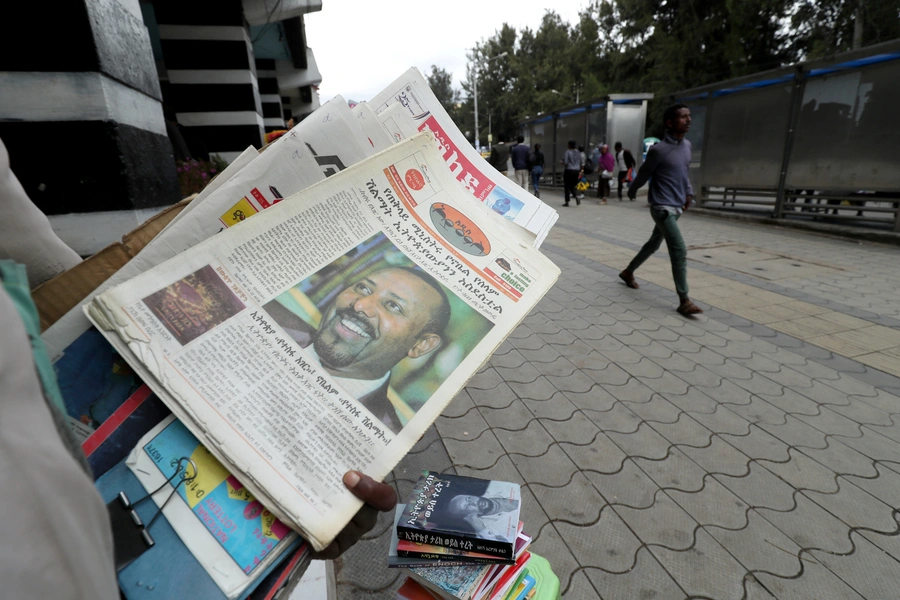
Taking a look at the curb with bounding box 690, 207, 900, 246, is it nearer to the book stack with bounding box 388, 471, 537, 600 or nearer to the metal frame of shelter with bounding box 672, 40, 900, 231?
the metal frame of shelter with bounding box 672, 40, 900, 231

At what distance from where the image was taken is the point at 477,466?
1959 mm

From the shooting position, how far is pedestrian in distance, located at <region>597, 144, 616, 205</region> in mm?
10828

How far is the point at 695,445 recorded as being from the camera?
81.4 inches

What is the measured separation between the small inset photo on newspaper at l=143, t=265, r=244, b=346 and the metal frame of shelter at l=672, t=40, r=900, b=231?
8.03 m

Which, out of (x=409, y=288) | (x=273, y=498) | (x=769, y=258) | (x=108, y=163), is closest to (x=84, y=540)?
(x=273, y=498)

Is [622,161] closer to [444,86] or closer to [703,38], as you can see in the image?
[703,38]

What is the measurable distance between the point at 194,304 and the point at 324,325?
0.68 ft

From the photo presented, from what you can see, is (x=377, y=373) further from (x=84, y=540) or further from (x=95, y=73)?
(x=95, y=73)

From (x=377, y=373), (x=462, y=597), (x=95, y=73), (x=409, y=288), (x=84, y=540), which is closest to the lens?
(x=84, y=540)

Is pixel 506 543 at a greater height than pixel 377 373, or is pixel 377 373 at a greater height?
pixel 377 373

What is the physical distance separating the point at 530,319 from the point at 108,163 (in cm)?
294

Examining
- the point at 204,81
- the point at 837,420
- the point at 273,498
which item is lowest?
the point at 837,420

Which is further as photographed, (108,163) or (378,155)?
(108,163)

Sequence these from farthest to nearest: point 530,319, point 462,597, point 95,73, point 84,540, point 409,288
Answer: point 530,319, point 95,73, point 462,597, point 409,288, point 84,540
